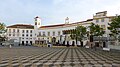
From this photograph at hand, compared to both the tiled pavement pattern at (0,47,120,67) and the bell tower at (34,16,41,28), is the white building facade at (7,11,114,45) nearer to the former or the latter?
the bell tower at (34,16,41,28)

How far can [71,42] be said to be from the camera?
82188mm

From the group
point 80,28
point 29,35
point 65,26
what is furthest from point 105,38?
point 29,35

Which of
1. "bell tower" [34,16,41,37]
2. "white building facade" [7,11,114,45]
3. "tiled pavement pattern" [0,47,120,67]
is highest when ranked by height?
"bell tower" [34,16,41,37]

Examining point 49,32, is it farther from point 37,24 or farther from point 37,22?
point 37,22

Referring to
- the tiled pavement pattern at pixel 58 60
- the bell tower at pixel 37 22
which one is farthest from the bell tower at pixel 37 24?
the tiled pavement pattern at pixel 58 60

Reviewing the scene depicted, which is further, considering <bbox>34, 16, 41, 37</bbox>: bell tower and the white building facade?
<bbox>34, 16, 41, 37</bbox>: bell tower

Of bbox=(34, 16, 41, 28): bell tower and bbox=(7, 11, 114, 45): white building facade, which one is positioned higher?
bbox=(34, 16, 41, 28): bell tower

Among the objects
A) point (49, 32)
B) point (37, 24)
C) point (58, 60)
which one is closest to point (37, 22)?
point (37, 24)

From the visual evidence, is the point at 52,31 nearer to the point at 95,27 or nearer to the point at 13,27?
the point at 13,27

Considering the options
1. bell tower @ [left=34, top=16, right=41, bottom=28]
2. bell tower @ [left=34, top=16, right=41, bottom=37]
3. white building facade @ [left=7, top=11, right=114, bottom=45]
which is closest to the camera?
white building facade @ [left=7, top=11, right=114, bottom=45]

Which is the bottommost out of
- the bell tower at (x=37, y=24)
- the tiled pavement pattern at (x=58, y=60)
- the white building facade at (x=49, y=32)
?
the tiled pavement pattern at (x=58, y=60)

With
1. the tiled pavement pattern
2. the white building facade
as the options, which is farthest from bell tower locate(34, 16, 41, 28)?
the tiled pavement pattern

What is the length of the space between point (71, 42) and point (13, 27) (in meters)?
37.2

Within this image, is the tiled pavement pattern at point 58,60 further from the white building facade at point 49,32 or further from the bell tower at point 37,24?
the bell tower at point 37,24
